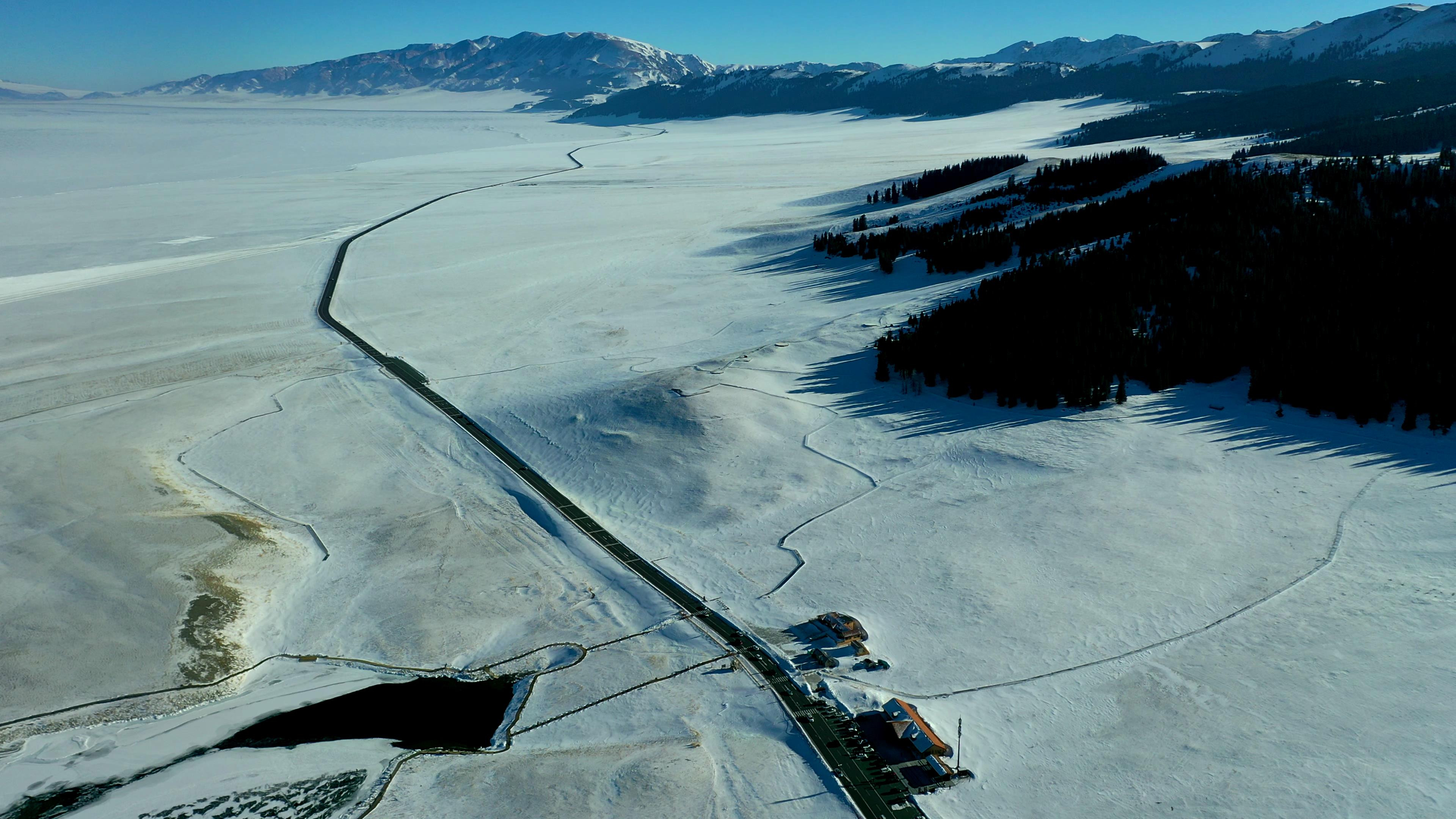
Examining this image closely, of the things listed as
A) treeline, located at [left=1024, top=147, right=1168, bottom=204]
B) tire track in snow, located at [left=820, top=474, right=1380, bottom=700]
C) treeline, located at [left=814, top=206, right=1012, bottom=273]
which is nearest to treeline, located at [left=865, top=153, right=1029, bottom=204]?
Answer: treeline, located at [left=1024, top=147, right=1168, bottom=204]

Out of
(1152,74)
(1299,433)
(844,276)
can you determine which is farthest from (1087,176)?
(1152,74)

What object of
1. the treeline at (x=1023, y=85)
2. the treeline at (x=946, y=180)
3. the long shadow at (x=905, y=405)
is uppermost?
the treeline at (x=1023, y=85)

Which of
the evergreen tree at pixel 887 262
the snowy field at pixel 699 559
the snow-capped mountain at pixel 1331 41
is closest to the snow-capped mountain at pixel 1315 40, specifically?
the snow-capped mountain at pixel 1331 41

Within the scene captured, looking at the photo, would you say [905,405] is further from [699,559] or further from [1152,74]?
[1152,74]

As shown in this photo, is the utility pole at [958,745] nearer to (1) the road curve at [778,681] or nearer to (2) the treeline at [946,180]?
(1) the road curve at [778,681]

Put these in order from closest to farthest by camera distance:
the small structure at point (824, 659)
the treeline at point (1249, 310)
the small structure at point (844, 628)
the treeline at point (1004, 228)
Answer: the small structure at point (824, 659)
the small structure at point (844, 628)
the treeline at point (1249, 310)
the treeline at point (1004, 228)

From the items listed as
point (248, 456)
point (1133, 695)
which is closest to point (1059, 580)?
point (1133, 695)

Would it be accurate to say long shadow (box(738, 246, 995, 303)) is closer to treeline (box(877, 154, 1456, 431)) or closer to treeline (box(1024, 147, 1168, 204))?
treeline (box(877, 154, 1456, 431))
